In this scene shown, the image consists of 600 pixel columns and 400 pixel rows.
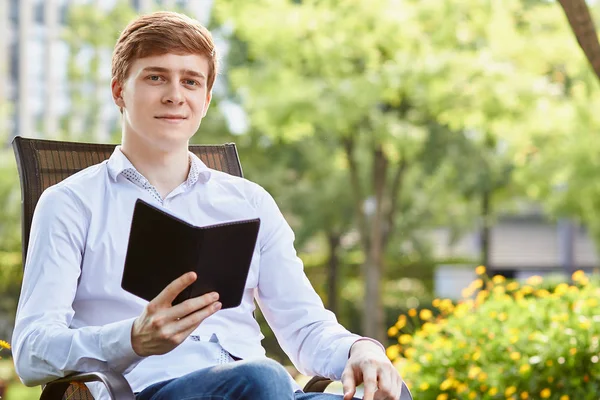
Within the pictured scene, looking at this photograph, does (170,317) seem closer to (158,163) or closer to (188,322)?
(188,322)

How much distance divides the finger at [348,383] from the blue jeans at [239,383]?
0.49 feet

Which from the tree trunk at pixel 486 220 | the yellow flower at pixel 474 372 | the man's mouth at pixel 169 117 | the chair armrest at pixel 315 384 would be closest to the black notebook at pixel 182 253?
the man's mouth at pixel 169 117

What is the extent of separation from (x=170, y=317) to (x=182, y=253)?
0.12 meters

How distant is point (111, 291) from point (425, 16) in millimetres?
9684

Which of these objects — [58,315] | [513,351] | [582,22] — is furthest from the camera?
[513,351]

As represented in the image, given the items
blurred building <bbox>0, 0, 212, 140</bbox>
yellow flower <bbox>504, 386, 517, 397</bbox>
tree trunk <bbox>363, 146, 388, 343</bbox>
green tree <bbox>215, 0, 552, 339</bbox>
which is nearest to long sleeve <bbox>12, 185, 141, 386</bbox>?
yellow flower <bbox>504, 386, 517, 397</bbox>

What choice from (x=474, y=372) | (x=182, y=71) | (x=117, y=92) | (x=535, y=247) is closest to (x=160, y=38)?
(x=182, y=71)

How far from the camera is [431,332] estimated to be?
5.70 metres

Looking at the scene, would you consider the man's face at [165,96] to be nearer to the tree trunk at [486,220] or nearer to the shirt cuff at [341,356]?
the shirt cuff at [341,356]

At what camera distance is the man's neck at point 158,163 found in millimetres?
2219

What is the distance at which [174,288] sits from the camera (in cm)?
169

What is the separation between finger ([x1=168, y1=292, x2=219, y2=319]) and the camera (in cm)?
171

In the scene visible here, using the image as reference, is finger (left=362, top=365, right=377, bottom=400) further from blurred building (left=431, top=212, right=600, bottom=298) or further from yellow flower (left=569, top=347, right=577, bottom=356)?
blurred building (left=431, top=212, right=600, bottom=298)

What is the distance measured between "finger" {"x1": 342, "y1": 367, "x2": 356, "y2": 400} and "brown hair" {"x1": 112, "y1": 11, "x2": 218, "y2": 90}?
0.79m
